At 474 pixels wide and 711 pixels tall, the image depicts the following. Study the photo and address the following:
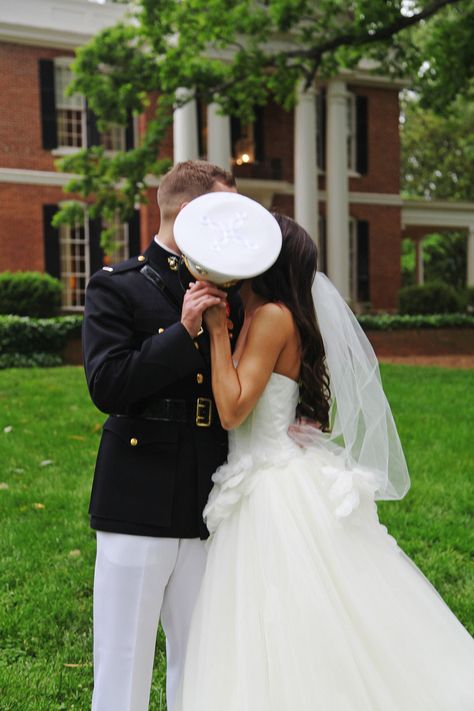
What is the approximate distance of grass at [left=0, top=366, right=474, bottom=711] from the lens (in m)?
3.78

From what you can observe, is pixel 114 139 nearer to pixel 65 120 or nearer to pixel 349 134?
pixel 65 120

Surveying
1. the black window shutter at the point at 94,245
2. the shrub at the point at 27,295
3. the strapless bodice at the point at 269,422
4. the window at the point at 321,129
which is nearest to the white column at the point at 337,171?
the window at the point at 321,129

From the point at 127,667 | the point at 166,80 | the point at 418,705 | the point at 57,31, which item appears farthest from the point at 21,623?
the point at 57,31

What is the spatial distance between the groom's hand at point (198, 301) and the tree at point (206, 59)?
1090cm

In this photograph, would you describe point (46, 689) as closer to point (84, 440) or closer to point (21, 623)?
point (21, 623)

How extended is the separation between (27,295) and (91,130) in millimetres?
5428

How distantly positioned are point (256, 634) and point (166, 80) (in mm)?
11551

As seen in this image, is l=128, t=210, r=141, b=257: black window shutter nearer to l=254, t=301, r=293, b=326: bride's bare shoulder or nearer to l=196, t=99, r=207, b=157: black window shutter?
l=196, t=99, r=207, b=157: black window shutter

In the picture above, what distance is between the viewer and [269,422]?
2.74 m

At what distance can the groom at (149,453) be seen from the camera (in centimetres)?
245

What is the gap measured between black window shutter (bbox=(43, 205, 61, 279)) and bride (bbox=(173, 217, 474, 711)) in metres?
16.7

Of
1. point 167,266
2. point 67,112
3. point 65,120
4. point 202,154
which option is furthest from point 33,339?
point 167,266

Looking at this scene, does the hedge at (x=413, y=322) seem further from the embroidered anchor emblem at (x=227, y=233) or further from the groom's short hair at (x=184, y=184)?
the embroidered anchor emblem at (x=227, y=233)

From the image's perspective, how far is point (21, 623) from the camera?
4.19 m
